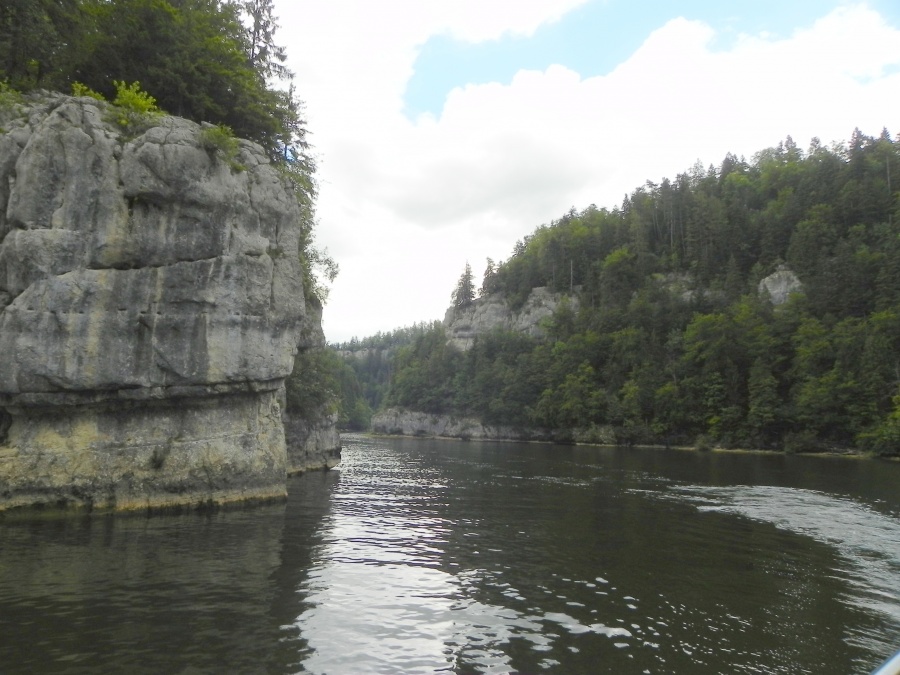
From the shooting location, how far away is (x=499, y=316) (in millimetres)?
139625

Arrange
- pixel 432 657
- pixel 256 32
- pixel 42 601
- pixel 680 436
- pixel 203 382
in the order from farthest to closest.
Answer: pixel 680 436 < pixel 256 32 < pixel 203 382 < pixel 42 601 < pixel 432 657

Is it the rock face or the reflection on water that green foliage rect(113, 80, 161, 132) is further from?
the reflection on water

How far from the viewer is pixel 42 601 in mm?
11008

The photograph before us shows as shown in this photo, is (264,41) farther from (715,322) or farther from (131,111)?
(715,322)

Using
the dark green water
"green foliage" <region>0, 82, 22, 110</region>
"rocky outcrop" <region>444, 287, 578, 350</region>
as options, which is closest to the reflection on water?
the dark green water

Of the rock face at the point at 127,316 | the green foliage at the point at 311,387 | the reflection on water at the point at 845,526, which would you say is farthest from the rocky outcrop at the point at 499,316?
the rock face at the point at 127,316

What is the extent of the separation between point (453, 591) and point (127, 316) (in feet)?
50.5

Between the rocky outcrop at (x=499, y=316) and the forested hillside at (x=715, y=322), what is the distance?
11.2 feet

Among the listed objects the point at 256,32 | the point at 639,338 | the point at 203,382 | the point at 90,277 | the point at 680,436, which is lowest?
the point at 680,436

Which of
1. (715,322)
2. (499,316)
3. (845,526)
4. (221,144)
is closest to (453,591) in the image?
(845,526)

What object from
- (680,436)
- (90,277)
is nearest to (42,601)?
(90,277)

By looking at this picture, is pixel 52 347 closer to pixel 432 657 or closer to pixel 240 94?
pixel 240 94

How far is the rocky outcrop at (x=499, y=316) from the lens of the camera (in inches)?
5002

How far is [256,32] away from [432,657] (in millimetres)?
36355
